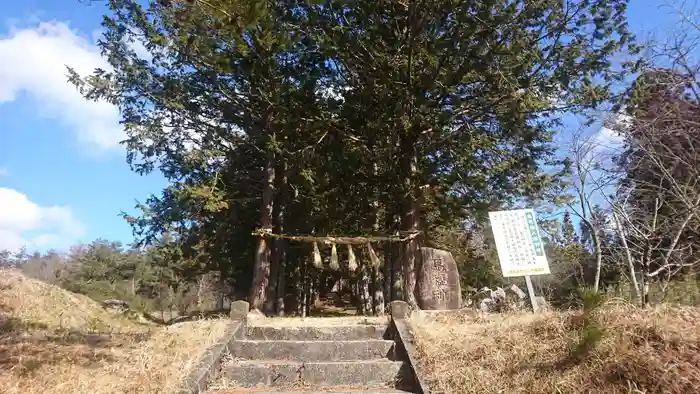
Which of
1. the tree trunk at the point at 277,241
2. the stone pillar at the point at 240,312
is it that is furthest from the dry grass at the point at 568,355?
the tree trunk at the point at 277,241

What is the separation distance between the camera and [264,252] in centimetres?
1223

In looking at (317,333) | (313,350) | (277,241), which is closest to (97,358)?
(313,350)

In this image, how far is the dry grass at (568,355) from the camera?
3.32 metres

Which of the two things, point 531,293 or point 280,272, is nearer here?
point 531,293

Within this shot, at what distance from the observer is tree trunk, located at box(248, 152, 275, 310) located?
38.8 feet

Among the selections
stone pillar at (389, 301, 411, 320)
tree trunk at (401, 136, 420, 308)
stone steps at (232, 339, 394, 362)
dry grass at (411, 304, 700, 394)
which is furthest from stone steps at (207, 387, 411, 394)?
tree trunk at (401, 136, 420, 308)

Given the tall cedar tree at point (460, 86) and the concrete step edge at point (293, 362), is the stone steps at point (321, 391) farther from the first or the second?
the tall cedar tree at point (460, 86)

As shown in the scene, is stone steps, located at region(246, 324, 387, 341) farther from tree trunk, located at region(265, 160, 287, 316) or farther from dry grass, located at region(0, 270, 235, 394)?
tree trunk, located at region(265, 160, 287, 316)

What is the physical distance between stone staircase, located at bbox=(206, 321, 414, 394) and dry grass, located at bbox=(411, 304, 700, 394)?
1.88ft

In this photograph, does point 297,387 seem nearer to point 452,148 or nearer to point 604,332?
point 604,332

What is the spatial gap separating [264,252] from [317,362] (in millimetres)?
6952

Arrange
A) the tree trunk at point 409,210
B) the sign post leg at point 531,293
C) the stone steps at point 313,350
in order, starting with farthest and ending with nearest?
the tree trunk at point 409,210, the sign post leg at point 531,293, the stone steps at point 313,350

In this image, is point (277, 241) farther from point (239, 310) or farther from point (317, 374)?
point (317, 374)

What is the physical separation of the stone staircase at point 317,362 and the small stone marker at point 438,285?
229 centimetres
